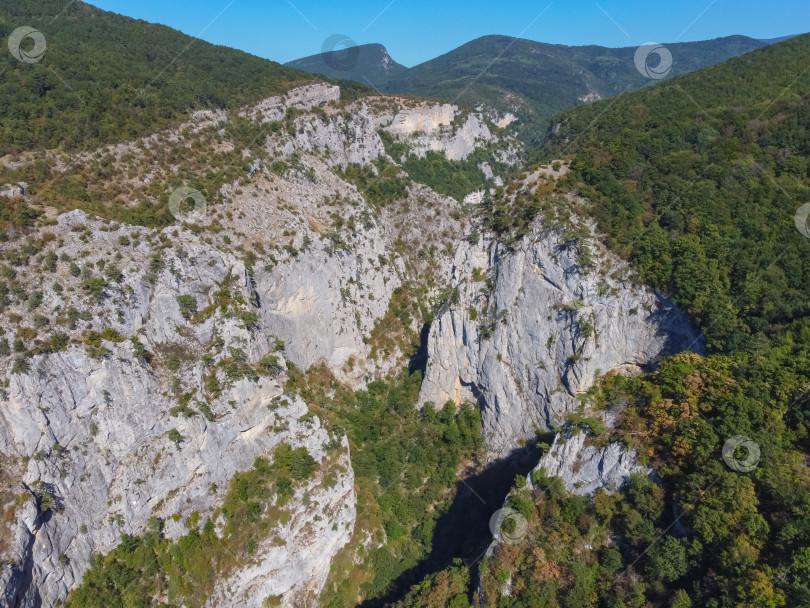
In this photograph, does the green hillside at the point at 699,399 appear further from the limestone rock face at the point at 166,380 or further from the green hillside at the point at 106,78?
the green hillside at the point at 106,78

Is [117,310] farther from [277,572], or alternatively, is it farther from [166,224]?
[277,572]

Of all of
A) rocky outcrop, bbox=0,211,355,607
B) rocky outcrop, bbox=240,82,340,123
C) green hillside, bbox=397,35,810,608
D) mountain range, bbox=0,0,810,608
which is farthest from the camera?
rocky outcrop, bbox=240,82,340,123

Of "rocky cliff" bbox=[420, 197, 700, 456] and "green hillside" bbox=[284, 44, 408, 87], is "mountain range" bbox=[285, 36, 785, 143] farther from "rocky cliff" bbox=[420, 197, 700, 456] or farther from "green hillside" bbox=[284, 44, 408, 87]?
"rocky cliff" bbox=[420, 197, 700, 456]

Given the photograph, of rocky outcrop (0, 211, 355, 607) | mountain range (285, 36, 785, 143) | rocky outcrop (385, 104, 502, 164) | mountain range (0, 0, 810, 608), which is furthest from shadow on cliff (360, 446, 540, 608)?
mountain range (285, 36, 785, 143)

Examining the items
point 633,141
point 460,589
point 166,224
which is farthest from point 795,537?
point 166,224

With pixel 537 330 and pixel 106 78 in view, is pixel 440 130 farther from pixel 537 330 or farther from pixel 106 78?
pixel 537 330
